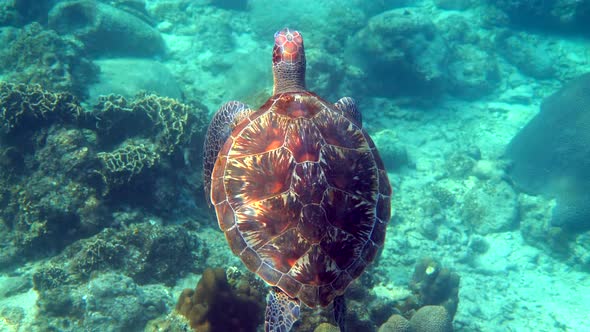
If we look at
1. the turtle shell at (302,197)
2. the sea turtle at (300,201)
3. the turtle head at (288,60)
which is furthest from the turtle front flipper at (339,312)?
the turtle head at (288,60)

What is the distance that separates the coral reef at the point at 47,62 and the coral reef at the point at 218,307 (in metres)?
6.14

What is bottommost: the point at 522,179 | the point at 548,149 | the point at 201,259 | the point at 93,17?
the point at 522,179

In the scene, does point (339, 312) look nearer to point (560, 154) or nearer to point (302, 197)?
point (302, 197)

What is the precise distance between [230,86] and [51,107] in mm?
5123

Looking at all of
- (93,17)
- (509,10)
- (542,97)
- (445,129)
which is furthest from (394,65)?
(93,17)

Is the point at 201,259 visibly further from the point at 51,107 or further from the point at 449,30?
the point at 449,30

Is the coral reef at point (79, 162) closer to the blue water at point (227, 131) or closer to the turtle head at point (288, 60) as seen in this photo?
the blue water at point (227, 131)

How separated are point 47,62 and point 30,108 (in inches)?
124

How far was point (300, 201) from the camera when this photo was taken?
299 centimetres

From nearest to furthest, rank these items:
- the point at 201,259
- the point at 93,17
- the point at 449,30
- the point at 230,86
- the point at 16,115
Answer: the point at 201,259
the point at 16,115
the point at 230,86
the point at 93,17
the point at 449,30

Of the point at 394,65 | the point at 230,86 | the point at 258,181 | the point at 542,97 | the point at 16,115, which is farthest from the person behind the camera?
the point at 542,97

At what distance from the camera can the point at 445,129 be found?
11789mm

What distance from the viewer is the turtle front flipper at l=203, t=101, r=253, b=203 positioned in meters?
4.62

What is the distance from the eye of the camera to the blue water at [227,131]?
471 cm
